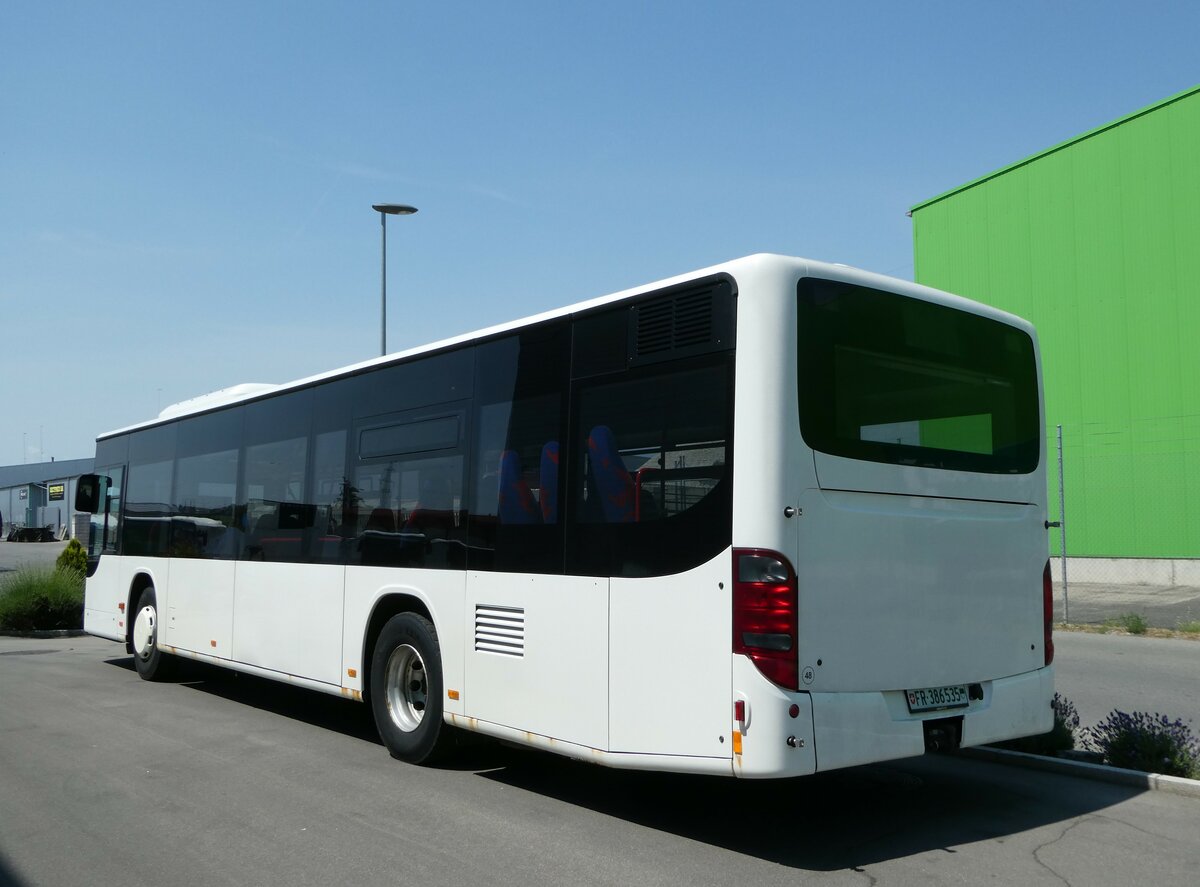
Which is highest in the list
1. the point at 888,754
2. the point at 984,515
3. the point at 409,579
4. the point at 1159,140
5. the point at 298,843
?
the point at 1159,140

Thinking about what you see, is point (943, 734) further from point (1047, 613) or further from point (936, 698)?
point (1047, 613)

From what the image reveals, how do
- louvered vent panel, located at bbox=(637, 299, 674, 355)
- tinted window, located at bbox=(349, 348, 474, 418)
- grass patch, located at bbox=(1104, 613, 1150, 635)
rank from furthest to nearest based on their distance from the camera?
grass patch, located at bbox=(1104, 613, 1150, 635) < tinted window, located at bbox=(349, 348, 474, 418) < louvered vent panel, located at bbox=(637, 299, 674, 355)

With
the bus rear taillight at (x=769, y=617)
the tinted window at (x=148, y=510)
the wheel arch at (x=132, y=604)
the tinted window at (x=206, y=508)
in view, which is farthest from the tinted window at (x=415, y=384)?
the wheel arch at (x=132, y=604)

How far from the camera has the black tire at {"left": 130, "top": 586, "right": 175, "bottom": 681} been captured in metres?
12.9

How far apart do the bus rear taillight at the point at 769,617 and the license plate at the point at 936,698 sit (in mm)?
948

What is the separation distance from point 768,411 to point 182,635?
865 centimetres

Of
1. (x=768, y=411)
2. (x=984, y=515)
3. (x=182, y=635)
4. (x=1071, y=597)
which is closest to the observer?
(x=768, y=411)

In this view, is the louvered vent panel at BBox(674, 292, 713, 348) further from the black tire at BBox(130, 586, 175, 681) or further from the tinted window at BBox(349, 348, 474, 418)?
the black tire at BBox(130, 586, 175, 681)

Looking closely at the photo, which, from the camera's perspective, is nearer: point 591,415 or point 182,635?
point 591,415

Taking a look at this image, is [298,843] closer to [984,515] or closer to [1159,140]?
[984,515]

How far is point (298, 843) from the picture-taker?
603cm

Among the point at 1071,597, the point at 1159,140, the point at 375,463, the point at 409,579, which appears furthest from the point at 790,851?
the point at 1159,140

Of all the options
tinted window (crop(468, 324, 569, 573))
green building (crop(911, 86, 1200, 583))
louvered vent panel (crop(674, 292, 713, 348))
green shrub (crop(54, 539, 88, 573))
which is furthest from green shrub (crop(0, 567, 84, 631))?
green building (crop(911, 86, 1200, 583))

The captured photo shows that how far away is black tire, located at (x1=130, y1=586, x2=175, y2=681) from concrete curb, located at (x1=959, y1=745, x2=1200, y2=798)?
912 cm
